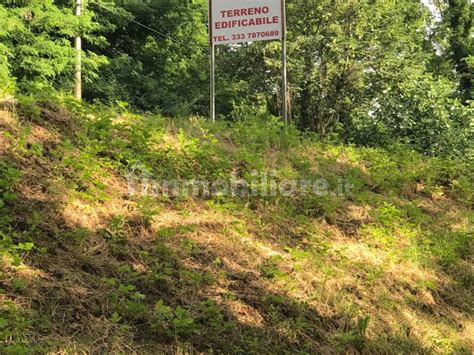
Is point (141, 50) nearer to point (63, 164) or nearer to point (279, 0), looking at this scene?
point (279, 0)

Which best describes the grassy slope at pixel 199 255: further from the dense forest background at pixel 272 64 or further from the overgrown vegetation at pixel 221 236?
the dense forest background at pixel 272 64

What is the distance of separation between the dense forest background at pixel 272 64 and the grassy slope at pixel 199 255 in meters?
4.50

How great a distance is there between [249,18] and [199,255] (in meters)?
5.86

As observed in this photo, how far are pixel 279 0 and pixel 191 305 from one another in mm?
6755

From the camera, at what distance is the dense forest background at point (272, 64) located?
1145 cm

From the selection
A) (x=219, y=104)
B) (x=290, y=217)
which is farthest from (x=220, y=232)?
(x=219, y=104)

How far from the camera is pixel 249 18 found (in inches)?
355

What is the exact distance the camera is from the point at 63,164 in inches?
193

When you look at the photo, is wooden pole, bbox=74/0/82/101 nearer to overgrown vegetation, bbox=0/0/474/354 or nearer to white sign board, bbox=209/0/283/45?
white sign board, bbox=209/0/283/45

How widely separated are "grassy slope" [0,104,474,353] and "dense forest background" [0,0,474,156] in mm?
4505

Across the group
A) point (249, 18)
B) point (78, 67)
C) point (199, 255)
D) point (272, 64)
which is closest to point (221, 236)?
point (199, 255)

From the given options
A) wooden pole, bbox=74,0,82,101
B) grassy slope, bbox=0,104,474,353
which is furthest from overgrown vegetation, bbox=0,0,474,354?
wooden pole, bbox=74,0,82,101

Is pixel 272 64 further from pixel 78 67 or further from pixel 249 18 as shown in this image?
pixel 249 18

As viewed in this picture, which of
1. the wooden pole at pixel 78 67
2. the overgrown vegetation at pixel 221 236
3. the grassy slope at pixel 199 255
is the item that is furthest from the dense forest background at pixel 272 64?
the grassy slope at pixel 199 255
